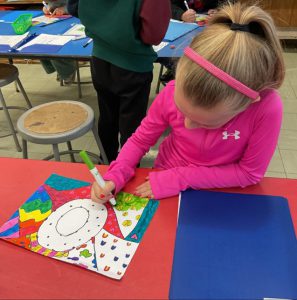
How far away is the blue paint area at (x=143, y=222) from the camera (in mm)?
742

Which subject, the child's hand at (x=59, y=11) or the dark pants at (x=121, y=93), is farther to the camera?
the child's hand at (x=59, y=11)

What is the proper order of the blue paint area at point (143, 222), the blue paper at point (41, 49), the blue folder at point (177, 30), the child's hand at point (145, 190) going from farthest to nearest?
the blue folder at point (177, 30) → the blue paper at point (41, 49) → the child's hand at point (145, 190) → the blue paint area at point (143, 222)

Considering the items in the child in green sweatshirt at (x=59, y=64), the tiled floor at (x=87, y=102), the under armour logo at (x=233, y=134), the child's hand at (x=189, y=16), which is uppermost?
the under armour logo at (x=233, y=134)

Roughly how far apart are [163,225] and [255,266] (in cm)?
22

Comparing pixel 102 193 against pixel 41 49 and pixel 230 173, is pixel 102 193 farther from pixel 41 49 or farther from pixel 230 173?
pixel 41 49

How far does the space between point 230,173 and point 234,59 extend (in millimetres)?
328

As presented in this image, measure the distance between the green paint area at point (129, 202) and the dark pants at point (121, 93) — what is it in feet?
2.50

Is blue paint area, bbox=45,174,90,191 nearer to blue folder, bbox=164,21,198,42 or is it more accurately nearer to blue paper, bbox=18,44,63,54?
blue paper, bbox=18,44,63,54

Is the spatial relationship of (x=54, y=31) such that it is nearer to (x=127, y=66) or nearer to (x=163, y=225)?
(x=127, y=66)

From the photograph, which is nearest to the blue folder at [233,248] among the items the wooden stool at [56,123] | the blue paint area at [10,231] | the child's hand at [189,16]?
the blue paint area at [10,231]

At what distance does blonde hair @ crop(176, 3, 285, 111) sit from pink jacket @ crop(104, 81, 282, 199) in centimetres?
11

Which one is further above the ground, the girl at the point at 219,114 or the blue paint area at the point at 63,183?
the girl at the point at 219,114

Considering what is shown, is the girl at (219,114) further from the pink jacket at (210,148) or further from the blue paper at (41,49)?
the blue paper at (41,49)

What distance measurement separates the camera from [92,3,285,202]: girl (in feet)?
2.20
